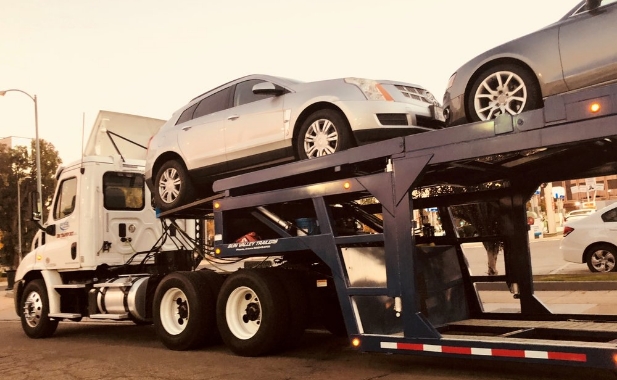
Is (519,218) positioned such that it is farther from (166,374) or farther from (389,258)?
(166,374)

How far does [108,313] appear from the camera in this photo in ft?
29.2

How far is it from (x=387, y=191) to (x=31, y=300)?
22.7 feet

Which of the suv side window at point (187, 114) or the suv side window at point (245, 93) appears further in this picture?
the suv side window at point (187, 114)

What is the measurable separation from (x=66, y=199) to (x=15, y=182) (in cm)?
3914

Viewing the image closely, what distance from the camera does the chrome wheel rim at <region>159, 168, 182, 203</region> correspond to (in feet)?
26.9

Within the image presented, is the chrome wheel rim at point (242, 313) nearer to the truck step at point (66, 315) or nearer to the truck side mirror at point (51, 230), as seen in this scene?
the truck step at point (66, 315)

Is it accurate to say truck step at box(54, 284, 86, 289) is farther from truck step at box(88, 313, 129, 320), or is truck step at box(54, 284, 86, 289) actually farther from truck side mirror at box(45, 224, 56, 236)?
truck side mirror at box(45, 224, 56, 236)

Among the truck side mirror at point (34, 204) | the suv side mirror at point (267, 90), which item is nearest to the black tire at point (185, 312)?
the suv side mirror at point (267, 90)

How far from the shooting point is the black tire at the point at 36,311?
31.4 ft

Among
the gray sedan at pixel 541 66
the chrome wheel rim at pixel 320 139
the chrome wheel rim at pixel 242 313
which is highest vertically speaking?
the gray sedan at pixel 541 66

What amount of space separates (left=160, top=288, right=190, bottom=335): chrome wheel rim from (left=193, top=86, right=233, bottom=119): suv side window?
7.88 ft

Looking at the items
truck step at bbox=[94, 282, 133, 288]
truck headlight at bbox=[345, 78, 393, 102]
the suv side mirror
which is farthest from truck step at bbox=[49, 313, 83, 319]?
truck headlight at bbox=[345, 78, 393, 102]

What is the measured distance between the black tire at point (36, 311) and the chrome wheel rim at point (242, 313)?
13.5 feet

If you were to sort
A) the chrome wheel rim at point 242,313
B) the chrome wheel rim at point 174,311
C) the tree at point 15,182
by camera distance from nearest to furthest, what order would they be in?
1. the chrome wheel rim at point 242,313
2. the chrome wheel rim at point 174,311
3. the tree at point 15,182
